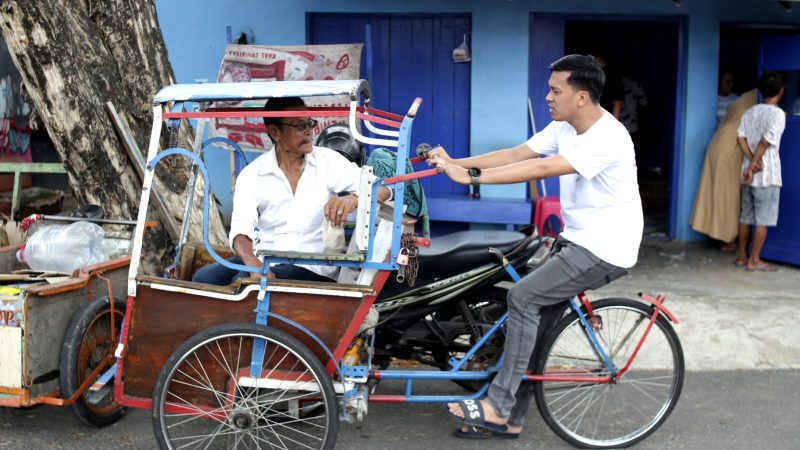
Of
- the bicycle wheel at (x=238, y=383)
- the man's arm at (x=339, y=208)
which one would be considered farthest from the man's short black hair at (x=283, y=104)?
the bicycle wheel at (x=238, y=383)

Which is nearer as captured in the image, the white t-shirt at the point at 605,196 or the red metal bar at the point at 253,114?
the red metal bar at the point at 253,114

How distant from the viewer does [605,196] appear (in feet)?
12.2

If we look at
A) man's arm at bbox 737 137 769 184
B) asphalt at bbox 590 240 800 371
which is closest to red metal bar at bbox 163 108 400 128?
asphalt at bbox 590 240 800 371

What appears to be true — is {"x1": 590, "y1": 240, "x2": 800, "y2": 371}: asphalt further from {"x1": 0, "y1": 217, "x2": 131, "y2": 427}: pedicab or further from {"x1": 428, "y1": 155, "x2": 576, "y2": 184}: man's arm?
{"x1": 0, "y1": 217, "x2": 131, "y2": 427}: pedicab

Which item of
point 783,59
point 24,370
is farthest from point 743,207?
point 24,370

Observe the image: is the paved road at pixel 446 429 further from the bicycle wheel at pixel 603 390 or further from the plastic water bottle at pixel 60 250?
the plastic water bottle at pixel 60 250

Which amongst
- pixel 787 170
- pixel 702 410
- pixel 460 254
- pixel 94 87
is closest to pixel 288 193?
pixel 460 254

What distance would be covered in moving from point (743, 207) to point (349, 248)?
4.70 meters

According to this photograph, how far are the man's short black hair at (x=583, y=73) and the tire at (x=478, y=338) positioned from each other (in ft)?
3.60

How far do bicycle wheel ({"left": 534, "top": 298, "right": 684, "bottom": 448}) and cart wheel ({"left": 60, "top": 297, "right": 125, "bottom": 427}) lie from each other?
208 cm

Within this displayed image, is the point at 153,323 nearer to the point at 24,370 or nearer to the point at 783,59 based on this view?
the point at 24,370

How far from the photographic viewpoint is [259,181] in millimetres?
4004

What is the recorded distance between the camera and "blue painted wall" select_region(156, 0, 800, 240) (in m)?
7.80

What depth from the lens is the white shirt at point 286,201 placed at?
13.1ft
